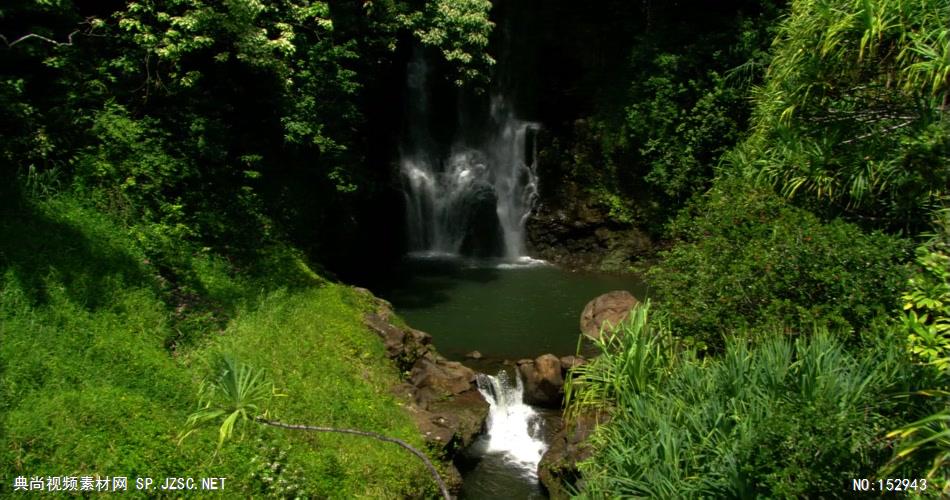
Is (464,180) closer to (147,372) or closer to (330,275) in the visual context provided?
(330,275)

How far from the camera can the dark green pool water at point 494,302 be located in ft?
40.9

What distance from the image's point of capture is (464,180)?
62.4 ft

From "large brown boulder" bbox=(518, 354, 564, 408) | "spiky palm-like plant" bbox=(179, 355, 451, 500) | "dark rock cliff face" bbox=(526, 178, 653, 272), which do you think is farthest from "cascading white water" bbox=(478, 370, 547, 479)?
"dark rock cliff face" bbox=(526, 178, 653, 272)

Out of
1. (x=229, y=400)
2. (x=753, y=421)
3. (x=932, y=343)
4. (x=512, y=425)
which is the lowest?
(x=512, y=425)

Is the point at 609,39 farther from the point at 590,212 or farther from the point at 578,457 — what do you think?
the point at 578,457

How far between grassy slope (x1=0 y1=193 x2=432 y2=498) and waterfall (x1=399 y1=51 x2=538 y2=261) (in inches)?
340

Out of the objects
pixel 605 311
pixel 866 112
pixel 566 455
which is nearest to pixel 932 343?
pixel 866 112

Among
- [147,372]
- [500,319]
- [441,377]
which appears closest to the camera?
[147,372]

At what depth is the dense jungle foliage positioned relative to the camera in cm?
611

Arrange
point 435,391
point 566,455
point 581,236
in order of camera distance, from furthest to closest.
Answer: point 581,236 < point 435,391 < point 566,455

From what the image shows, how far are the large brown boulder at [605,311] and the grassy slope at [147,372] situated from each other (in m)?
4.03

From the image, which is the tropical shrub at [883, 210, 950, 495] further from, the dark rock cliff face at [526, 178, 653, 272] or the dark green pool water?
the dark rock cliff face at [526, 178, 653, 272]

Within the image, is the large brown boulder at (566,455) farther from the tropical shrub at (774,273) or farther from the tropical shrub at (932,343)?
the tropical shrub at (932,343)

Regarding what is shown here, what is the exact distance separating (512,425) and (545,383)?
81cm
